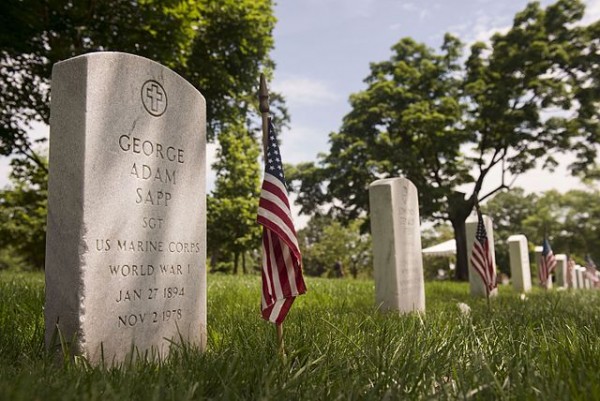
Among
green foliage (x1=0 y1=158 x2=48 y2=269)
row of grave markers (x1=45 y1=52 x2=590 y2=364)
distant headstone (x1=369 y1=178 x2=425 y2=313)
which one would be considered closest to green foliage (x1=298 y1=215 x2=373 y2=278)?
green foliage (x1=0 y1=158 x2=48 y2=269)

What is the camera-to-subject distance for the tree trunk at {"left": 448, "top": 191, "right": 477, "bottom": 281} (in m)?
23.4

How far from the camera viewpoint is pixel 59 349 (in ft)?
10.2

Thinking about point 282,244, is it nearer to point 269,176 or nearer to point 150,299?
point 269,176

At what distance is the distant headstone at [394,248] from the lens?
674 cm

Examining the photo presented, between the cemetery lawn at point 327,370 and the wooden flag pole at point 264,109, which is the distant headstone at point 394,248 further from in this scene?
the wooden flag pole at point 264,109

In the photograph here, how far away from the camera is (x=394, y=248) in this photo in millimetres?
6805

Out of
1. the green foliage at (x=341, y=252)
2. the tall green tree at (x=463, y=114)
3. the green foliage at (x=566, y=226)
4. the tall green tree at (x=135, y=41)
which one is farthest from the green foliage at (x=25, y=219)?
the green foliage at (x=566, y=226)

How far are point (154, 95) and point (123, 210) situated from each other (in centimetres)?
101

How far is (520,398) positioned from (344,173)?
948 inches

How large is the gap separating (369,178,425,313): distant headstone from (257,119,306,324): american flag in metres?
3.69

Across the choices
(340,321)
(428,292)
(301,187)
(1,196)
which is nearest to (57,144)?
(340,321)

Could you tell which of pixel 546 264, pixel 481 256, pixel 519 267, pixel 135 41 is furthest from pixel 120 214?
pixel 546 264

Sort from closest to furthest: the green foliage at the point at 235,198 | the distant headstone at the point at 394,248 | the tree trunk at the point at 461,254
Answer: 1. the distant headstone at the point at 394,248
2. the tree trunk at the point at 461,254
3. the green foliage at the point at 235,198

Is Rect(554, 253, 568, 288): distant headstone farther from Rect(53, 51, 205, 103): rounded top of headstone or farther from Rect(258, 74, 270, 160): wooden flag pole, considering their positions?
Rect(53, 51, 205, 103): rounded top of headstone
